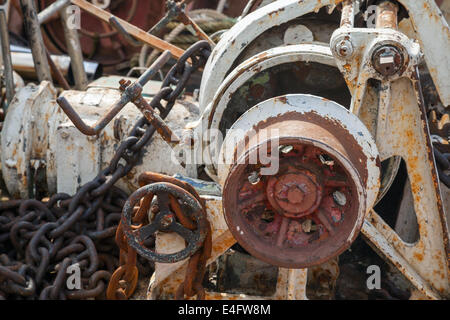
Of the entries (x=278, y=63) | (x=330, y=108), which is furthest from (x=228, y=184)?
(x=278, y=63)

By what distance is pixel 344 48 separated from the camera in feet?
6.57

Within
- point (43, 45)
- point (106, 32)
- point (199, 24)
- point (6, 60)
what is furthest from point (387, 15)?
point (106, 32)

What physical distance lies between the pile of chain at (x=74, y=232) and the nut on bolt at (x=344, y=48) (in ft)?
3.38

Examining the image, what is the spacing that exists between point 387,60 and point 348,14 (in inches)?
11.6

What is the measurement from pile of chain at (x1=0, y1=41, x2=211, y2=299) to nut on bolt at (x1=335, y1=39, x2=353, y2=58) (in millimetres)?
1030

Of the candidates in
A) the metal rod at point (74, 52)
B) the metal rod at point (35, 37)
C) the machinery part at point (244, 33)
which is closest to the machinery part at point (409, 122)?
the machinery part at point (244, 33)

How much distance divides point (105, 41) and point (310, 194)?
14.5 ft

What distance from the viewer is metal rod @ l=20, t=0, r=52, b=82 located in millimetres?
3576

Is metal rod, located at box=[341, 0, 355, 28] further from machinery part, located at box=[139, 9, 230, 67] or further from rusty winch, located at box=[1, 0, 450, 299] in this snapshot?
machinery part, located at box=[139, 9, 230, 67]

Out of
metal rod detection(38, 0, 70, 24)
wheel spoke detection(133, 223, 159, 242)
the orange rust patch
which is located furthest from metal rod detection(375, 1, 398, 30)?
metal rod detection(38, 0, 70, 24)

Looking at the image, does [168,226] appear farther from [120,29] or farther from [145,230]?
[120,29]

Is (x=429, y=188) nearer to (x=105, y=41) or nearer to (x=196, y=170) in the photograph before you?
(x=196, y=170)

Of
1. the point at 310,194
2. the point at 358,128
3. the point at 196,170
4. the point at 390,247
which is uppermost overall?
the point at 358,128

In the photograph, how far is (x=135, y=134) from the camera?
9.30 feet
